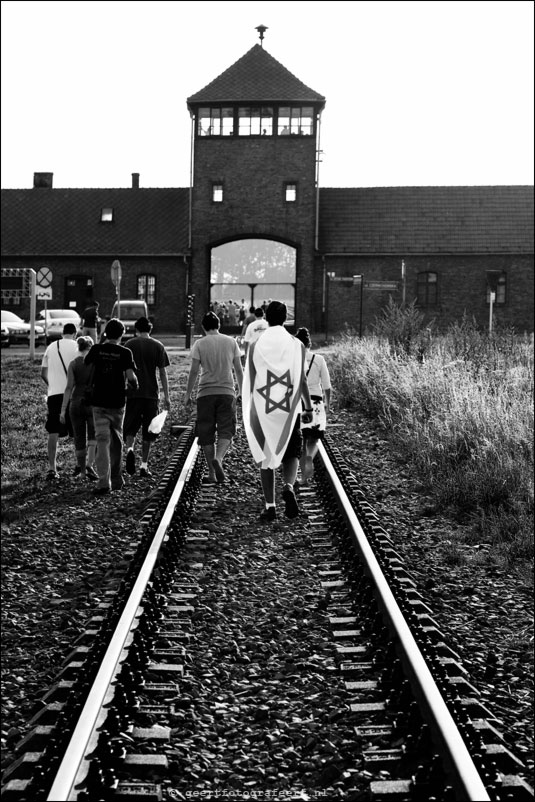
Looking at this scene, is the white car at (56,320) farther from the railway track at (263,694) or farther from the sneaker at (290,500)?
the sneaker at (290,500)

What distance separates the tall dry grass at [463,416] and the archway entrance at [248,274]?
75.4 feet

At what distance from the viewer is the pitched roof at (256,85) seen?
41.6 meters

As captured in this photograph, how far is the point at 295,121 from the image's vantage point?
42156mm

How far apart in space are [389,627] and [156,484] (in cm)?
571

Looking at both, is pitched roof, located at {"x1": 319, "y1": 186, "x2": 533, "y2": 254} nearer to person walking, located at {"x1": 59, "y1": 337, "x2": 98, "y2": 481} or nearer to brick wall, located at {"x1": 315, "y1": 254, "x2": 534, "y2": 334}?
brick wall, located at {"x1": 315, "y1": 254, "x2": 534, "y2": 334}

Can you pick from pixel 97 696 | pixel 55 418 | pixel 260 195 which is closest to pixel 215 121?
pixel 260 195

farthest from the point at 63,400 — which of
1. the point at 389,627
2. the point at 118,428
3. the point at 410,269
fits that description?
the point at 410,269

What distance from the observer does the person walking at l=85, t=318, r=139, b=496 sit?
9.09 m

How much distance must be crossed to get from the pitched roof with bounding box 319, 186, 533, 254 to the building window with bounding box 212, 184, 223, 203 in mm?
4683

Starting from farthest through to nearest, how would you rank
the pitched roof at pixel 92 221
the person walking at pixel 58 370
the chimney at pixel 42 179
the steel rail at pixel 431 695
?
the chimney at pixel 42 179 → the pitched roof at pixel 92 221 → the person walking at pixel 58 370 → the steel rail at pixel 431 695

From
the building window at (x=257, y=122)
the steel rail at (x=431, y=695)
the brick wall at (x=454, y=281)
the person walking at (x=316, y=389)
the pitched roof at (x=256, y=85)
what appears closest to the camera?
the steel rail at (x=431, y=695)

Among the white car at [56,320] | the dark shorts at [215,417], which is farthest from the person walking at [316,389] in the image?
the white car at [56,320]

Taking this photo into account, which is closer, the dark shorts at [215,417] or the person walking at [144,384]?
the dark shorts at [215,417]

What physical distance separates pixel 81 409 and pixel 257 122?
3366cm
